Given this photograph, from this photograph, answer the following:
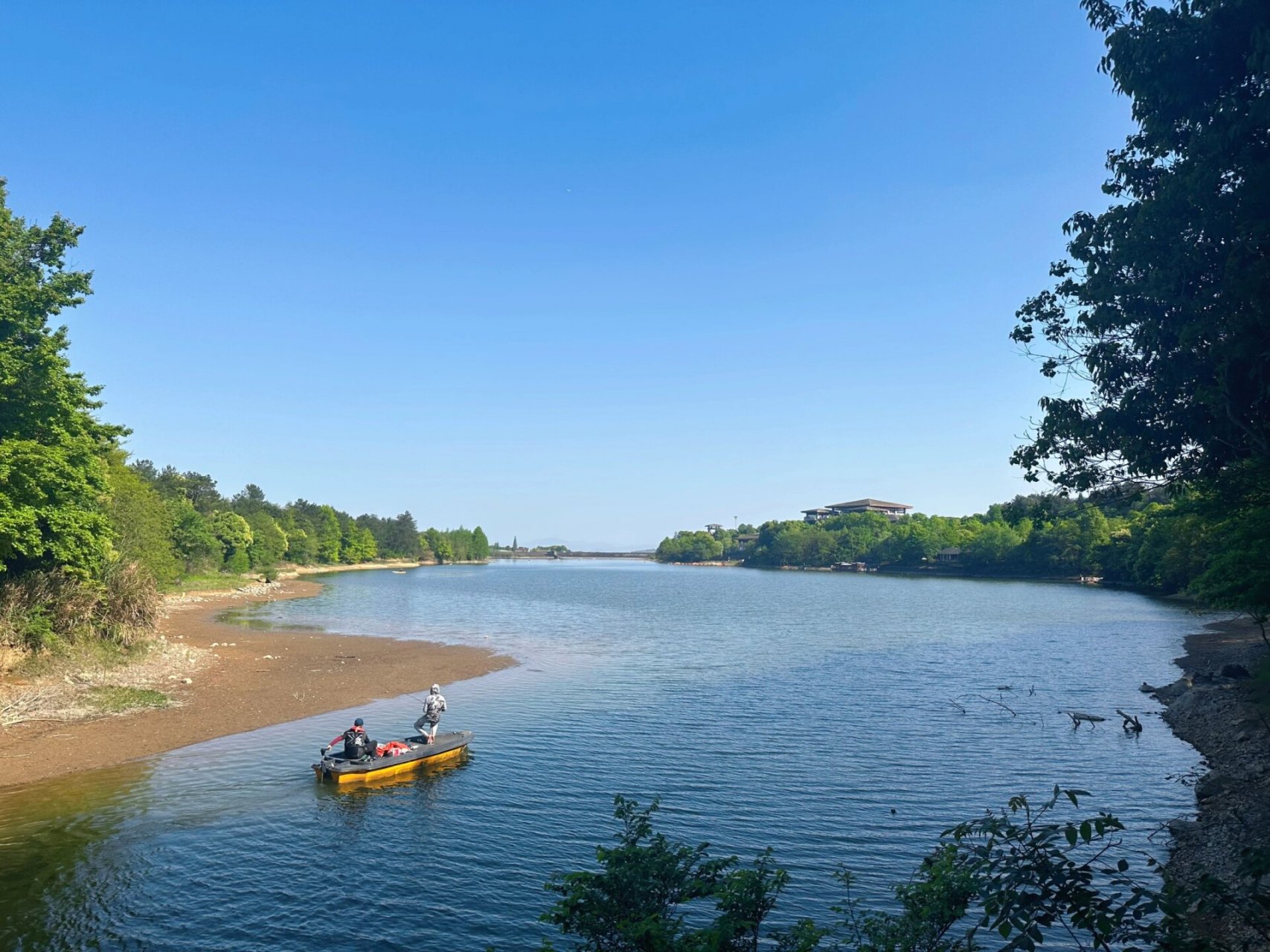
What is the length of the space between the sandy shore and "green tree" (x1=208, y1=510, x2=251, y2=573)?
62.0 metres

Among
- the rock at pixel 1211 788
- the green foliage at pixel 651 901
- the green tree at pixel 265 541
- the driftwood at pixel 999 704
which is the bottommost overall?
the driftwood at pixel 999 704

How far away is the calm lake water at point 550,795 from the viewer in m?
17.6

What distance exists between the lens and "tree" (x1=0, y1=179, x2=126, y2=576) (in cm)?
3244

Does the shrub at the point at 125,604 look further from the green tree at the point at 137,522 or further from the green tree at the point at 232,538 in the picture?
the green tree at the point at 232,538

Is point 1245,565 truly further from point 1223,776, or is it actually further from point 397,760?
point 397,760

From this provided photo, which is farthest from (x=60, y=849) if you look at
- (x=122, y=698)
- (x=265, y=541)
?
(x=265, y=541)

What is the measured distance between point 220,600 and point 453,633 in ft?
151

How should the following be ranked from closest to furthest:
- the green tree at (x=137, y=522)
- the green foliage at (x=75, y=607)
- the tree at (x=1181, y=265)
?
the tree at (x=1181, y=265) → the green foliage at (x=75, y=607) → the green tree at (x=137, y=522)

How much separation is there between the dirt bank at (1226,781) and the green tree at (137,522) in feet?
190

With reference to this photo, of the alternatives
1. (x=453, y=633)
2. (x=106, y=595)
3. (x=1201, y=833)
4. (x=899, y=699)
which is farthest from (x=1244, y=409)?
(x=453, y=633)

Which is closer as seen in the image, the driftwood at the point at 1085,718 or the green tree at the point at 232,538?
the driftwood at the point at 1085,718

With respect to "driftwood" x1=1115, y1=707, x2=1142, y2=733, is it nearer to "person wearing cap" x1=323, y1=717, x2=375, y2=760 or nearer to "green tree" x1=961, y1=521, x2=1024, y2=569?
"person wearing cap" x1=323, y1=717, x2=375, y2=760

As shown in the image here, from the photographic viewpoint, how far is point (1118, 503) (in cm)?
1961

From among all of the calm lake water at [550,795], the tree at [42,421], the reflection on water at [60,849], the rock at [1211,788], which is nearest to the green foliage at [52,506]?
the tree at [42,421]
